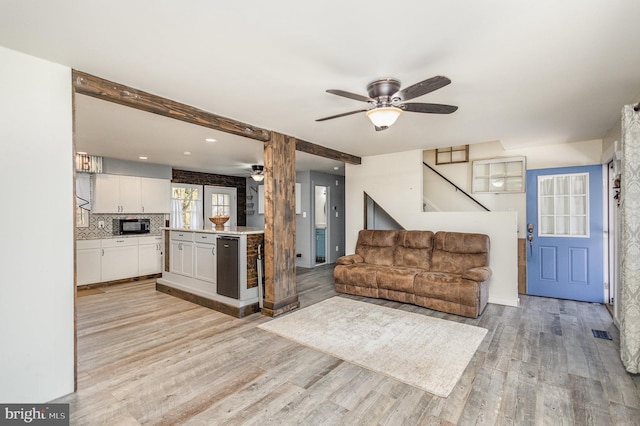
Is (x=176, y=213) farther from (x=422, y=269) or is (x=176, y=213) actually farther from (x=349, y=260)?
(x=422, y=269)

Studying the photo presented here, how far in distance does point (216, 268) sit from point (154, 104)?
7.53 ft

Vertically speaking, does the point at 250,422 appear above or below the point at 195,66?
below

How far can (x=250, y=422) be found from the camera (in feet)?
6.20

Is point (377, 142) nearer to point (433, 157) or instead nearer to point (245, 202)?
point (433, 157)

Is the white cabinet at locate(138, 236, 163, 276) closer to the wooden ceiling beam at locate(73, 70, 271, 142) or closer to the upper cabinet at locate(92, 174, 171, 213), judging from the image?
the upper cabinet at locate(92, 174, 171, 213)

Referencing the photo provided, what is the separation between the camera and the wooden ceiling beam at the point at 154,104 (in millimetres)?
2334

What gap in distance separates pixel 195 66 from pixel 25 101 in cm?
113

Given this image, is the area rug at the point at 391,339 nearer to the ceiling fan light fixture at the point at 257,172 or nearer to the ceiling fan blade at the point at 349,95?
the ceiling fan blade at the point at 349,95

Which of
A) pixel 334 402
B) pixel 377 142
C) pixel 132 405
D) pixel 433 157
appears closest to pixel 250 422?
pixel 334 402

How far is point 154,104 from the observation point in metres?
2.73

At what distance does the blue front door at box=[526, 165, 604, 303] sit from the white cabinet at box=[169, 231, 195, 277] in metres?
5.35

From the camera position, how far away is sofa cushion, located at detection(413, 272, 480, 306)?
12.1 feet

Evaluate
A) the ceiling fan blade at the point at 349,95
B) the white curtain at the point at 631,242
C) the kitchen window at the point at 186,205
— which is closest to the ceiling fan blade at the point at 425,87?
the ceiling fan blade at the point at 349,95

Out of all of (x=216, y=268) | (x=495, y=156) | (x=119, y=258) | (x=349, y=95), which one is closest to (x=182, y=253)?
(x=216, y=268)
